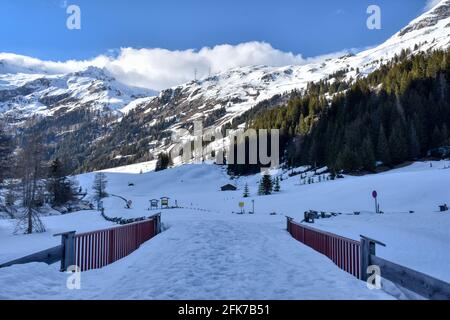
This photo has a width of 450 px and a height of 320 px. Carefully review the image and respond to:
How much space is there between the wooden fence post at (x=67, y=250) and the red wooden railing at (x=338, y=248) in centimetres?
670

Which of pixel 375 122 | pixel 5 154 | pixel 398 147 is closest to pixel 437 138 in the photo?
pixel 398 147

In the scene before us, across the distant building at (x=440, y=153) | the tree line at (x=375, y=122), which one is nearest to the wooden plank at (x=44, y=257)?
the tree line at (x=375, y=122)

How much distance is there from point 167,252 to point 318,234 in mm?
4929

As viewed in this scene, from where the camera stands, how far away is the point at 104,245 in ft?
38.3

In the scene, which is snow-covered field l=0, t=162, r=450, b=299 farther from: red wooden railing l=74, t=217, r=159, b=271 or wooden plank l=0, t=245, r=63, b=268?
red wooden railing l=74, t=217, r=159, b=271

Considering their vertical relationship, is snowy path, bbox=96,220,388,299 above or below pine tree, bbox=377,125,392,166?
below

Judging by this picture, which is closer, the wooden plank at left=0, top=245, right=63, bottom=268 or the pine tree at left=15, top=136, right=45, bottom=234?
the wooden plank at left=0, top=245, right=63, bottom=268

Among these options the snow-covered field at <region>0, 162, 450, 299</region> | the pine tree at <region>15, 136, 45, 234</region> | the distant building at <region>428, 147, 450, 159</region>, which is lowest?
the snow-covered field at <region>0, 162, 450, 299</region>

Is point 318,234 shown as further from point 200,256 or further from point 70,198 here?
point 70,198

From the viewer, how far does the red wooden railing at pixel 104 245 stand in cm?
1042

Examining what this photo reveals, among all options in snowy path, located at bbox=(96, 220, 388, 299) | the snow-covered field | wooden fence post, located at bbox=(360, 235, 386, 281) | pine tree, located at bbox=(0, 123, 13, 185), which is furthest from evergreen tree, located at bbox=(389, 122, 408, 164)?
wooden fence post, located at bbox=(360, 235, 386, 281)

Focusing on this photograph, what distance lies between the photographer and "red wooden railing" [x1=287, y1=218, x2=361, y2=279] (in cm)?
944

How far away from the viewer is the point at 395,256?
1445cm

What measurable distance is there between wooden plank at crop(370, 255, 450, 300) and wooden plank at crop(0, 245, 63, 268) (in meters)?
7.10
